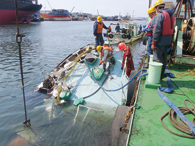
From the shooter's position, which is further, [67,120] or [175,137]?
[67,120]

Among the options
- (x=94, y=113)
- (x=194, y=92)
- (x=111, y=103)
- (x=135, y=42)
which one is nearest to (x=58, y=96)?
(x=94, y=113)

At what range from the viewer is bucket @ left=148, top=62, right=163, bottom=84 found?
355 cm

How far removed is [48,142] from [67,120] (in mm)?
1050

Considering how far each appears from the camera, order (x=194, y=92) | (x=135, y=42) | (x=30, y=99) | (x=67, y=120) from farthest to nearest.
Result: (x=135, y=42) < (x=30, y=99) < (x=67, y=120) < (x=194, y=92)

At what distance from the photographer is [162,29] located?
3.74 metres

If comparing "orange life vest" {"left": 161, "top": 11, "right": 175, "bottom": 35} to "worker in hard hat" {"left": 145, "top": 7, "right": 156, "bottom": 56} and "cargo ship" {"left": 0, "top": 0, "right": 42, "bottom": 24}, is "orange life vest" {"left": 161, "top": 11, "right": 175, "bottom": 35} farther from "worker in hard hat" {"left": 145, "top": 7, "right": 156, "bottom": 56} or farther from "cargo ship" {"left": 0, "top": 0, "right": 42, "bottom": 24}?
"cargo ship" {"left": 0, "top": 0, "right": 42, "bottom": 24}

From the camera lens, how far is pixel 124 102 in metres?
5.58

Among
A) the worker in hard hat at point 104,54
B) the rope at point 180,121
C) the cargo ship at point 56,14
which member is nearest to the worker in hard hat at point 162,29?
the rope at point 180,121

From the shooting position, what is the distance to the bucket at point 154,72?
3551 millimetres

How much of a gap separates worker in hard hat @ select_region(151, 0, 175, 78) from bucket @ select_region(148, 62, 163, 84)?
1.86 feet

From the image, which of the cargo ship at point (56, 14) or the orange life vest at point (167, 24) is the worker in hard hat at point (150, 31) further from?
the cargo ship at point (56, 14)

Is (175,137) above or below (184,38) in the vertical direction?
below

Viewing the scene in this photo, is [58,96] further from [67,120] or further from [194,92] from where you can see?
[194,92]

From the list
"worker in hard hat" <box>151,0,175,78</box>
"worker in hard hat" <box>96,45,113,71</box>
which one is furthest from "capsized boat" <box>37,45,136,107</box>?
"worker in hard hat" <box>151,0,175,78</box>
